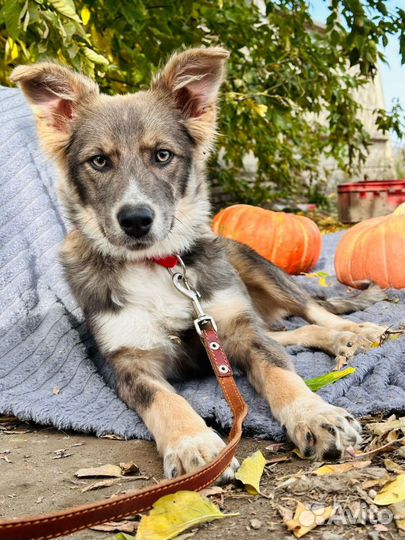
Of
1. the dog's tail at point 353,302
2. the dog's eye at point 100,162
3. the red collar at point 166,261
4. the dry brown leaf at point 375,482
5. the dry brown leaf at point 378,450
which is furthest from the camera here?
the dog's tail at point 353,302

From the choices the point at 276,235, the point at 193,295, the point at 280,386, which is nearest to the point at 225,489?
the point at 280,386

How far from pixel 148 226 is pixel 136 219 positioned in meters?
0.07

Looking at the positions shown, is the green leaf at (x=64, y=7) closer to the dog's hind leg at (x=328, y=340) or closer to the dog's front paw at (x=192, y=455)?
the dog's hind leg at (x=328, y=340)

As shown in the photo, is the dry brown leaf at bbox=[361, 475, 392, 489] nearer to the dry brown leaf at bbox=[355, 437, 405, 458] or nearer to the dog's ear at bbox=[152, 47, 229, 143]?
the dry brown leaf at bbox=[355, 437, 405, 458]

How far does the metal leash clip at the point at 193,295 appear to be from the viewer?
10.1 ft

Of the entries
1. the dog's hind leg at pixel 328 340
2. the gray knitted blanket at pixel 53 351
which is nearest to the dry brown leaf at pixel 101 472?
the gray knitted blanket at pixel 53 351

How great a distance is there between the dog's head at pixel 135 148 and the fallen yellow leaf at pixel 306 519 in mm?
1572

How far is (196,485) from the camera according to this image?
2.08 metres

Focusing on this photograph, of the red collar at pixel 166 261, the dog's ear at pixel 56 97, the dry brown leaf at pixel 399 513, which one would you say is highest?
the dog's ear at pixel 56 97

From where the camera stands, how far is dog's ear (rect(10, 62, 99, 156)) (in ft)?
11.4

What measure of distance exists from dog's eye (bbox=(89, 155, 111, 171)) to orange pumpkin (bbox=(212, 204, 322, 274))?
3353 mm

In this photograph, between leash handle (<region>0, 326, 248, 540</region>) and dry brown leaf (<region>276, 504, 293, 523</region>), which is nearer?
leash handle (<region>0, 326, 248, 540</region>)

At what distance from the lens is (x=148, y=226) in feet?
10.3

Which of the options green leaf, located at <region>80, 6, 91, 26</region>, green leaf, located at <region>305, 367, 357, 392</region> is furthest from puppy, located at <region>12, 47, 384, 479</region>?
green leaf, located at <region>80, 6, 91, 26</region>
